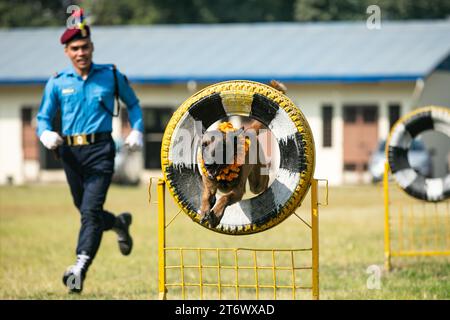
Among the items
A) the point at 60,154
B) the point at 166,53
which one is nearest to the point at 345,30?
the point at 166,53

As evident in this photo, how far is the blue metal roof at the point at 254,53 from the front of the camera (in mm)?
28312

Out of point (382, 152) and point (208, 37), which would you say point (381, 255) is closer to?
point (382, 152)

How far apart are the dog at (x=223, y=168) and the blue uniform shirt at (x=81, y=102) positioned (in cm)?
210

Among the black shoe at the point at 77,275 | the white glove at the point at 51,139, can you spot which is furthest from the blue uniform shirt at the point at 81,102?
the black shoe at the point at 77,275

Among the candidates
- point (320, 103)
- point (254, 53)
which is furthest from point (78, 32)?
point (254, 53)

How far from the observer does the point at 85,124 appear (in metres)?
8.00

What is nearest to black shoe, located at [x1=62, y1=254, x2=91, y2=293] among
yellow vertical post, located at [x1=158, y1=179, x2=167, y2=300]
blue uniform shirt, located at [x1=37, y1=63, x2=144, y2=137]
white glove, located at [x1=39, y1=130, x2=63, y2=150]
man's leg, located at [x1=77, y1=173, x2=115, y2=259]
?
man's leg, located at [x1=77, y1=173, x2=115, y2=259]

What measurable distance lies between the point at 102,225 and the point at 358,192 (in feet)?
55.0

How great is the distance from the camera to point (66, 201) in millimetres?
21578

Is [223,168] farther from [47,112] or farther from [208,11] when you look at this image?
[208,11]

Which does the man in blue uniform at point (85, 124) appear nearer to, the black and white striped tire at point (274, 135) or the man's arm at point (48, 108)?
the man's arm at point (48, 108)

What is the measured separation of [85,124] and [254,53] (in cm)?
2291

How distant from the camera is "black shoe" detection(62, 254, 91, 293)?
757 centimetres

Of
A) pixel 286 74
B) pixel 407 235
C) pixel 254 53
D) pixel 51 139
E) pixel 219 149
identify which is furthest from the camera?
pixel 254 53
